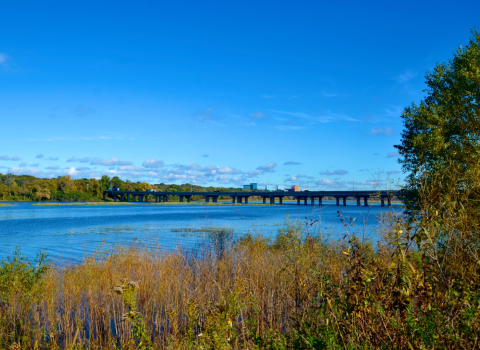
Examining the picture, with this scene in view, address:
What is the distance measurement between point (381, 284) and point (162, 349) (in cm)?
469

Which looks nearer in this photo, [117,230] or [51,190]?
[117,230]

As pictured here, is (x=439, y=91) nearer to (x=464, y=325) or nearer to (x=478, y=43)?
(x=478, y=43)

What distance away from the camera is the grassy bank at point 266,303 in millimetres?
3475

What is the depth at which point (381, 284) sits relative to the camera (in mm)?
3781

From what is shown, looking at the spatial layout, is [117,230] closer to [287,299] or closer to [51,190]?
[287,299]

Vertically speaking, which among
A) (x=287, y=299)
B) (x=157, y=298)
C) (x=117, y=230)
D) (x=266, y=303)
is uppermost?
(x=287, y=299)

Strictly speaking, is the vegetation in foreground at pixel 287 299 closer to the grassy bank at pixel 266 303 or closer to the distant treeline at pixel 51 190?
the grassy bank at pixel 266 303

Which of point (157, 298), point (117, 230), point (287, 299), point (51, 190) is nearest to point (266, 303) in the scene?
point (287, 299)

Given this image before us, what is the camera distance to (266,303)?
317 inches

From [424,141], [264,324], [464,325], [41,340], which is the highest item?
[424,141]

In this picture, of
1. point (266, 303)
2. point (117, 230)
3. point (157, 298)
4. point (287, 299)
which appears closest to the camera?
point (287, 299)

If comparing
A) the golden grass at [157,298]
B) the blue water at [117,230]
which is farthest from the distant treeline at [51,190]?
Result: the golden grass at [157,298]

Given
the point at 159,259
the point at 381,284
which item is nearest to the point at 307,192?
the point at 159,259

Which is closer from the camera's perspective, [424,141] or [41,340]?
[41,340]
